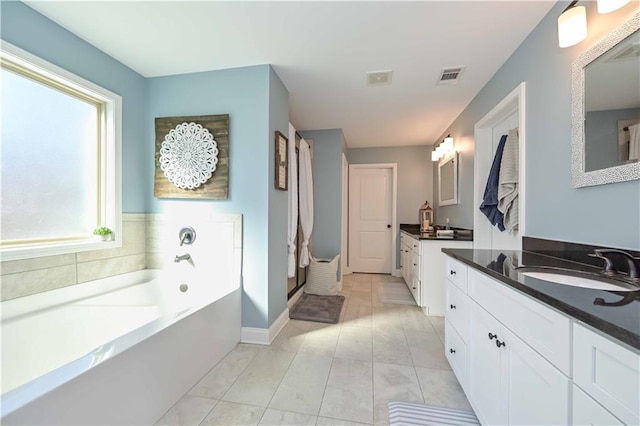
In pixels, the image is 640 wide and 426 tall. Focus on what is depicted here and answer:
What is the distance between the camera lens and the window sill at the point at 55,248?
4.80 feet

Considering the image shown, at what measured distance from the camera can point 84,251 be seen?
1.87 metres

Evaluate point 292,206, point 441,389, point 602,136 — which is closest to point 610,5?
point 602,136

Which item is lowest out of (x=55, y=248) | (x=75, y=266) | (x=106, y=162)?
(x=75, y=266)

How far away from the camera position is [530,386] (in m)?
0.85

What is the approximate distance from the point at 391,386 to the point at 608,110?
180 centimetres

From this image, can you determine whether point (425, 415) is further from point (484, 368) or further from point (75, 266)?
point (75, 266)

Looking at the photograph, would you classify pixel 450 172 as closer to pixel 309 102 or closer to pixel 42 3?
pixel 309 102

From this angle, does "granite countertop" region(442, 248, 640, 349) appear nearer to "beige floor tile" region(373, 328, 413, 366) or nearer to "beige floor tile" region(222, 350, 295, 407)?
"beige floor tile" region(373, 328, 413, 366)

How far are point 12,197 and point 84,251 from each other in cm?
51

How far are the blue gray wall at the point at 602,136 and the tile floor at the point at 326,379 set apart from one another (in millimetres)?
1412

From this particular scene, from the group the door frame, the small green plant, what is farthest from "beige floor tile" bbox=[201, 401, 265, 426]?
the door frame

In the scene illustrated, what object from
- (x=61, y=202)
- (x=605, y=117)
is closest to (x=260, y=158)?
(x=61, y=202)

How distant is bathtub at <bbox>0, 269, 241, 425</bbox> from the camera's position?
36.5 inches

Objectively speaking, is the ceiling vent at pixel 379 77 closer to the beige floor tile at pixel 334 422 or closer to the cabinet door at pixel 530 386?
the cabinet door at pixel 530 386
